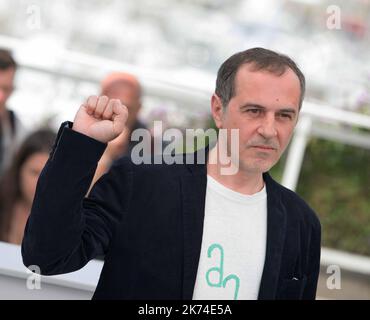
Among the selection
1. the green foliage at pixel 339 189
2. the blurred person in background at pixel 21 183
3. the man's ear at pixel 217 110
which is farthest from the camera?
the green foliage at pixel 339 189

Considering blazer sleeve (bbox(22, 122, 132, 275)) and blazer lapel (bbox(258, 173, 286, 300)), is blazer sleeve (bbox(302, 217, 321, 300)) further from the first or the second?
blazer sleeve (bbox(22, 122, 132, 275))

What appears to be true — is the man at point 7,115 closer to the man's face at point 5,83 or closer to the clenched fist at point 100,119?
→ the man's face at point 5,83

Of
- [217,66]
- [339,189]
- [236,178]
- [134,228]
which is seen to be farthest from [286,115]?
Answer: [217,66]

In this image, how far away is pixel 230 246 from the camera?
1.76 meters

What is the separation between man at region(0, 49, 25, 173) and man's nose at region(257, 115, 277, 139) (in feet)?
6.89

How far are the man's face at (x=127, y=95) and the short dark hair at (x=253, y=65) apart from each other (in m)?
1.94

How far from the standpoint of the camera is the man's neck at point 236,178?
1.81 m

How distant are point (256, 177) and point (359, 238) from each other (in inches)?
115

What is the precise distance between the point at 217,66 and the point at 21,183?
2815 millimetres

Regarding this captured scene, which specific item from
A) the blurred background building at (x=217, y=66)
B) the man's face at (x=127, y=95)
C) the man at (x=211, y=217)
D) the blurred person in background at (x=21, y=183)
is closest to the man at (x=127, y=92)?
the man's face at (x=127, y=95)

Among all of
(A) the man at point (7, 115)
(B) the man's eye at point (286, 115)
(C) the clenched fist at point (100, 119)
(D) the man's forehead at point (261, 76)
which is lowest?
(C) the clenched fist at point (100, 119)

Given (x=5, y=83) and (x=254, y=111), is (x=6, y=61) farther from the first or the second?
(x=254, y=111)

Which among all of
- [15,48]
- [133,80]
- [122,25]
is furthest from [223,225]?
[122,25]

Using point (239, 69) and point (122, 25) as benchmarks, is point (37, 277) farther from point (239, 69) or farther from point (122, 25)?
point (122, 25)
